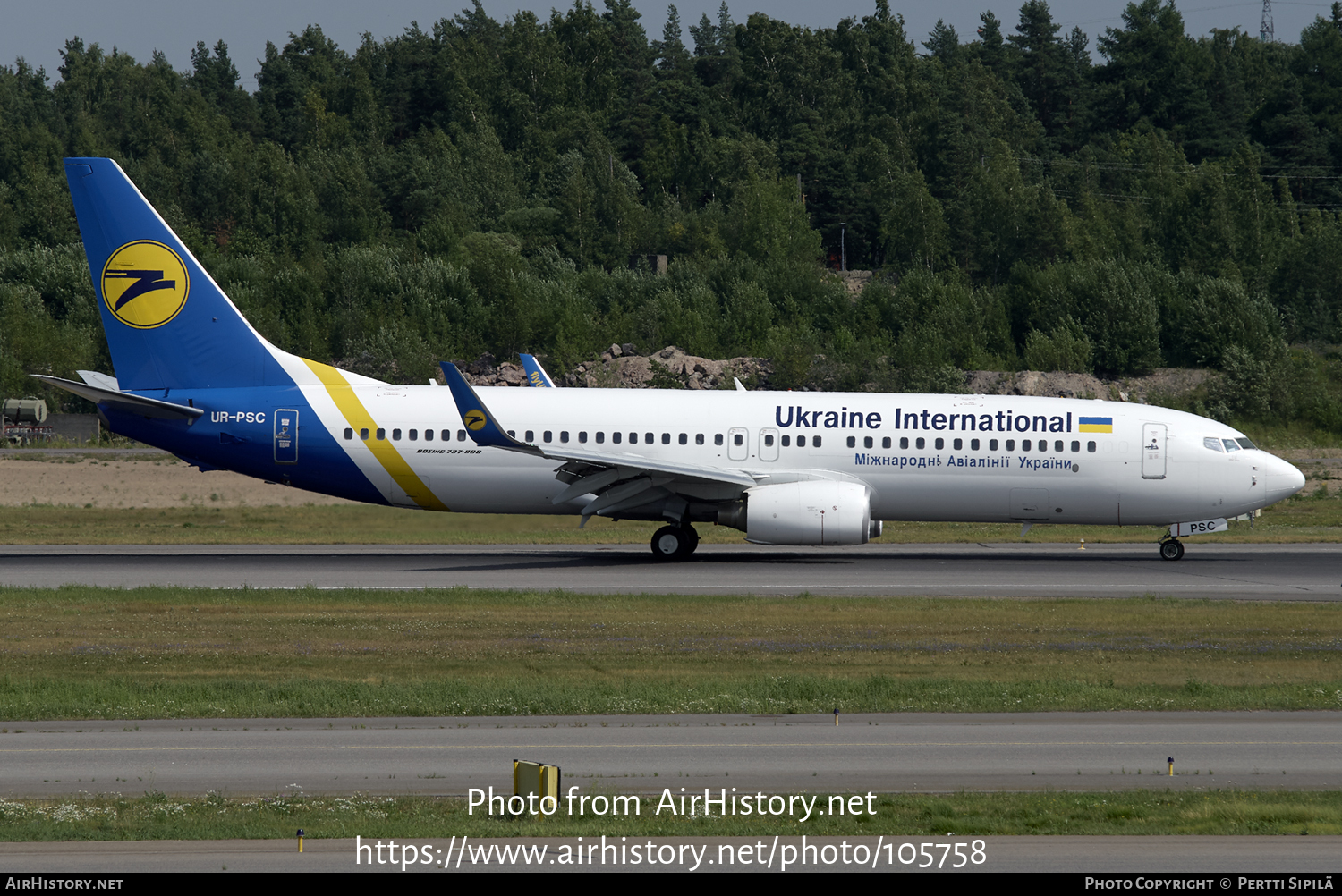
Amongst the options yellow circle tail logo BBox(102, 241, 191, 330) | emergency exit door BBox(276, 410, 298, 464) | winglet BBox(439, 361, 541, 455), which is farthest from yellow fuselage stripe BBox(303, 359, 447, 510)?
yellow circle tail logo BBox(102, 241, 191, 330)

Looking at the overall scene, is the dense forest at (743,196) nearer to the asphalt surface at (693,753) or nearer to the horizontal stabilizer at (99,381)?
the horizontal stabilizer at (99,381)

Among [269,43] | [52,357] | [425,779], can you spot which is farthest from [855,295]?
[269,43]

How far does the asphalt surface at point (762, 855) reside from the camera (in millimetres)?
11023

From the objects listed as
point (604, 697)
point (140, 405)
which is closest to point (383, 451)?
point (140, 405)

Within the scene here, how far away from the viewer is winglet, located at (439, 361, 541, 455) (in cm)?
3134

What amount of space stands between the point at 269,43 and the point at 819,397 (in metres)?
150

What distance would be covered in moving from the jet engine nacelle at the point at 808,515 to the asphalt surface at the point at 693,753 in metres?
14.7

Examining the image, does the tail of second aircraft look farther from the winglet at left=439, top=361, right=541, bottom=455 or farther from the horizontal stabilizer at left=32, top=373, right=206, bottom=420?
the winglet at left=439, top=361, right=541, bottom=455

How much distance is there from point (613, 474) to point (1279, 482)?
1669cm

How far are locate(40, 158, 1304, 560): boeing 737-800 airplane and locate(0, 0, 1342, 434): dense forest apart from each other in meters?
38.1

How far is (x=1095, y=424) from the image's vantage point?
34688mm

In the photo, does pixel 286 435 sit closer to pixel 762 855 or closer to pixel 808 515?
pixel 808 515

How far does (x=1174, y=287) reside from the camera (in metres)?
83.8

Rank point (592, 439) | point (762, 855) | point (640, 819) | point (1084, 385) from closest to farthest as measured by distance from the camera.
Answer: point (762, 855), point (640, 819), point (592, 439), point (1084, 385)
